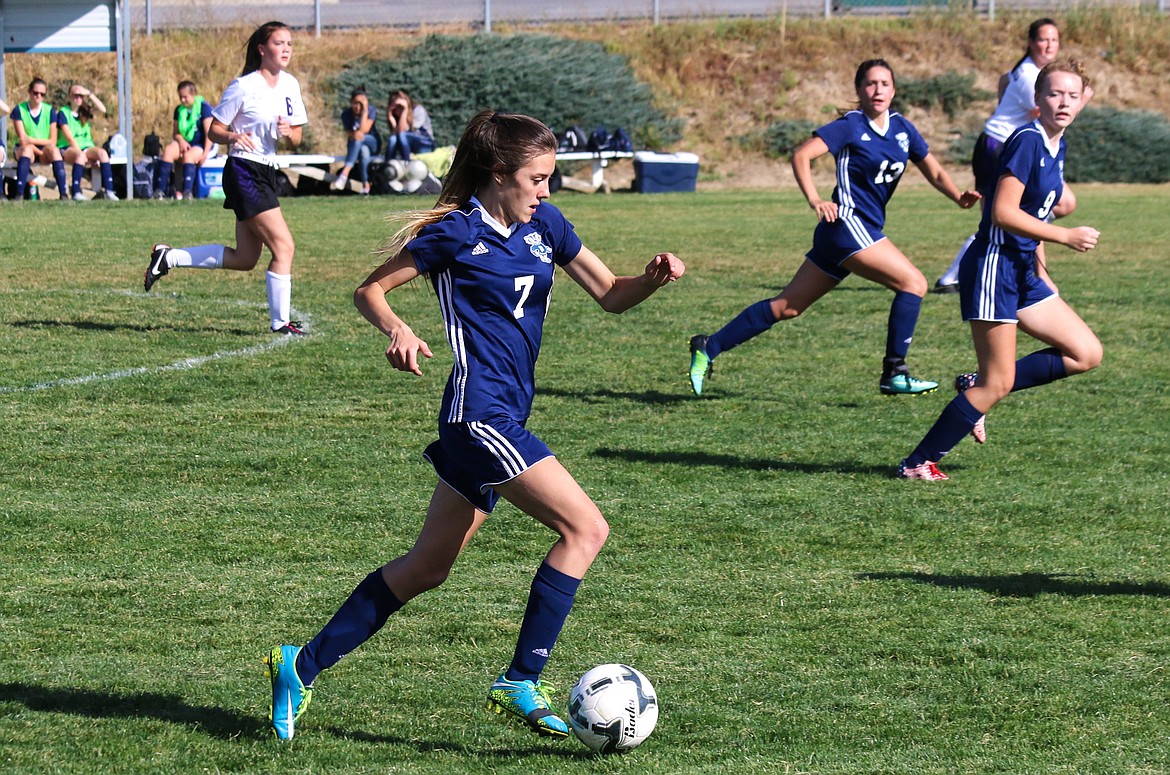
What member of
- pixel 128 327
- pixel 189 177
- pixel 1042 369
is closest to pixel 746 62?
pixel 189 177

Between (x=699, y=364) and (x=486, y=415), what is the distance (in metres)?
5.02

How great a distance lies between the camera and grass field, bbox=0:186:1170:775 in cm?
399

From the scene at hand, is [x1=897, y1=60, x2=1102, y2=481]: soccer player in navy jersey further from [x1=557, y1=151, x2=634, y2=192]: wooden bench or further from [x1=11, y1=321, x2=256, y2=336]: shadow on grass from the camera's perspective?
[x1=557, y1=151, x2=634, y2=192]: wooden bench

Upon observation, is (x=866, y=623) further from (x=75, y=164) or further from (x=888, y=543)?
(x=75, y=164)

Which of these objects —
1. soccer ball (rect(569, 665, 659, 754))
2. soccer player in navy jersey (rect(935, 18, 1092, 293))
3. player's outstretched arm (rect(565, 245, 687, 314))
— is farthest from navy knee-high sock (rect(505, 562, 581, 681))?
soccer player in navy jersey (rect(935, 18, 1092, 293))

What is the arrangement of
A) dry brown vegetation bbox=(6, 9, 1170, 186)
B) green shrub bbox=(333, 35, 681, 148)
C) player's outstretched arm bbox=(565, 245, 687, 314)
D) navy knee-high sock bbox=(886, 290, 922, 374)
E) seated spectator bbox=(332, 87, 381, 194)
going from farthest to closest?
dry brown vegetation bbox=(6, 9, 1170, 186) < green shrub bbox=(333, 35, 681, 148) < seated spectator bbox=(332, 87, 381, 194) < navy knee-high sock bbox=(886, 290, 922, 374) < player's outstretched arm bbox=(565, 245, 687, 314)

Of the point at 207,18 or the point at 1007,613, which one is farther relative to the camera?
the point at 207,18

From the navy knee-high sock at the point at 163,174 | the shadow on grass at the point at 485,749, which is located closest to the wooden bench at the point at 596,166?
the navy knee-high sock at the point at 163,174

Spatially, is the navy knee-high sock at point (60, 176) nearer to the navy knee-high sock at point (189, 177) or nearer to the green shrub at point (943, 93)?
the navy knee-high sock at point (189, 177)

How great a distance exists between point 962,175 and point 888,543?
26079 millimetres

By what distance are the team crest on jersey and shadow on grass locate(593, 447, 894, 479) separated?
130 inches

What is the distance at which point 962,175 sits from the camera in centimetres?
3061

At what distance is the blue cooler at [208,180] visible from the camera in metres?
22.4

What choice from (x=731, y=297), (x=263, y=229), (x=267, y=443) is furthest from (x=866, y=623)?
(x=731, y=297)
